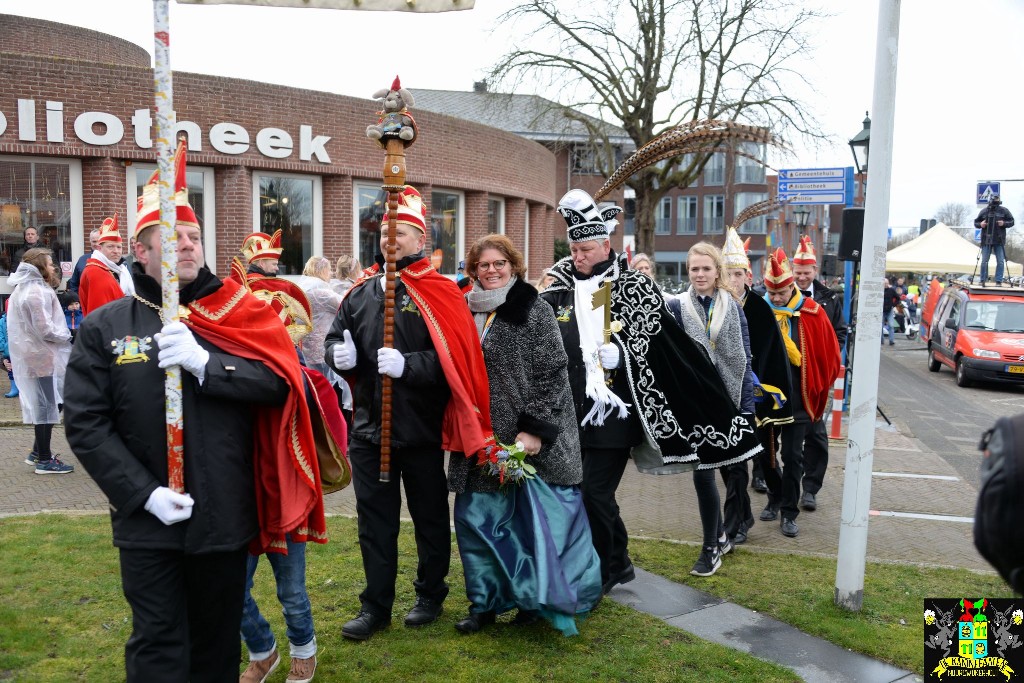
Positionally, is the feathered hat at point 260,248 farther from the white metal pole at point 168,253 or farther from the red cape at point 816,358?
the red cape at point 816,358

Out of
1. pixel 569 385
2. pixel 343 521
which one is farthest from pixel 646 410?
pixel 343 521

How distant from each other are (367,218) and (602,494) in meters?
13.8

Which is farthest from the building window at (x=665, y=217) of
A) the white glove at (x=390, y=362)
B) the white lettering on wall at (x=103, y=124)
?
the white glove at (x=390, y=362)

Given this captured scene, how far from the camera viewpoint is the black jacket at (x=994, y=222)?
2153cm

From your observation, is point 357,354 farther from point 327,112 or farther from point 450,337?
point 327,112

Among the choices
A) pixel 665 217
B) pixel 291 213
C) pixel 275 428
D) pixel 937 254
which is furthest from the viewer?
pixel 665 217

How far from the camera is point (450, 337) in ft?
14.0

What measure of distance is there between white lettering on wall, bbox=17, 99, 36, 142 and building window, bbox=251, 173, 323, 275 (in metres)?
3.65

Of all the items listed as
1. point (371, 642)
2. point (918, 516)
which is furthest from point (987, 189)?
point (371, 642)

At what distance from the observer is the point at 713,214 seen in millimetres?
65625

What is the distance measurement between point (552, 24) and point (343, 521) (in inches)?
915

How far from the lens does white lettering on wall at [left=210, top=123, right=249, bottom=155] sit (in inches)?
583

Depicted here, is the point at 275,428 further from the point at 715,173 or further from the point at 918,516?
the point at 715,173

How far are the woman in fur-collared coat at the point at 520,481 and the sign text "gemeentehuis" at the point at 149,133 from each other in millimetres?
10536
